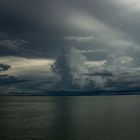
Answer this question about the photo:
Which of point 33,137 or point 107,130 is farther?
point 107,130

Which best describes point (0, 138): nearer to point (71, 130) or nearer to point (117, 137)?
point (71, 130)

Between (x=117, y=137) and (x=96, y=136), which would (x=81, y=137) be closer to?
(x=96, y=136)

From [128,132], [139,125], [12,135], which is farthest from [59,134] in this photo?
[139,125]

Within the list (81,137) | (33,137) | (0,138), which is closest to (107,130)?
(81,137)

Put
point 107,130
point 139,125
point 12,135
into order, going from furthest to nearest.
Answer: point 139,125
point 107,130
point 12,135

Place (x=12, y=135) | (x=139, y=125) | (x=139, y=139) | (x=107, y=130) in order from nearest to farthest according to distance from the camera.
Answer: (x=139, y=139)
(x=12, y=135)
(x=107, y=130)
(x=139, y=125)

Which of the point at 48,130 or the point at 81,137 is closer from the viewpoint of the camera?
the point at 81,137

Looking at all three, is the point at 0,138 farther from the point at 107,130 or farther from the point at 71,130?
the point at 107,130

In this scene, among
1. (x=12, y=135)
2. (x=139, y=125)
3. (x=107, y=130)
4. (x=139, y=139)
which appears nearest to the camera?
(x=139, y=139)
